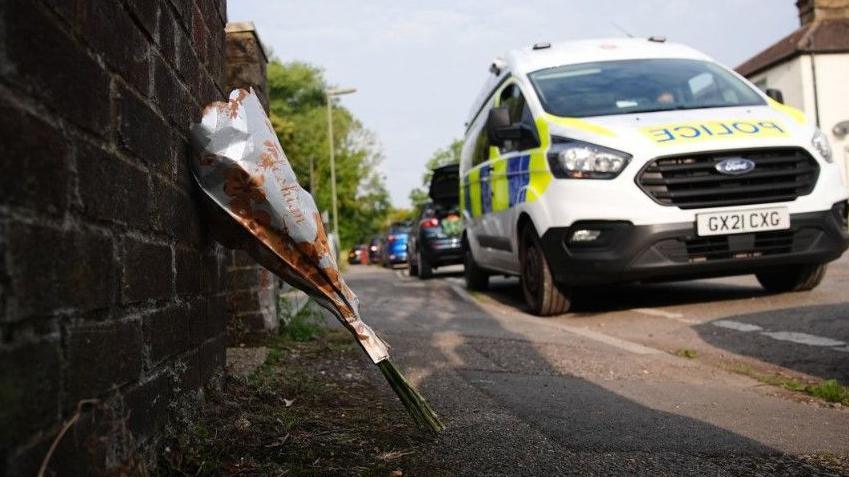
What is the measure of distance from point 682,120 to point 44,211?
5.33 m

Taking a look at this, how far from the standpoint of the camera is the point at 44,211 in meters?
1.14

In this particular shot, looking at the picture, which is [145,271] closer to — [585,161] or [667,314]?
[585,161]

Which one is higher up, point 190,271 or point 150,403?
point 190,271

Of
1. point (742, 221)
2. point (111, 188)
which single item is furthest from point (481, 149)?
point (111, 188)

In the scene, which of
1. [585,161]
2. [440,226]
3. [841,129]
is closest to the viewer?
[585,161]

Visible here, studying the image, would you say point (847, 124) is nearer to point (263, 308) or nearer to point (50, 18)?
point (263, 308)

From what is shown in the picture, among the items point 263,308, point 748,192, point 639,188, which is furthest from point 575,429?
point 748,192

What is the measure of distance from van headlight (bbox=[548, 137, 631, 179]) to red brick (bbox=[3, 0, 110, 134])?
4510 mm

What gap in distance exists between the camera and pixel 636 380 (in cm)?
359

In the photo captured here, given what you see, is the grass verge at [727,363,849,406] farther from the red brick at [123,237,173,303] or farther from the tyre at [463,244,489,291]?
the tyre at [463,244,489,291]

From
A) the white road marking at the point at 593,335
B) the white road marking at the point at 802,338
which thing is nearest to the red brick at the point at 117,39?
the white road marking at the point at 593,335

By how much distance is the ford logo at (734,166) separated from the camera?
5.46 meters

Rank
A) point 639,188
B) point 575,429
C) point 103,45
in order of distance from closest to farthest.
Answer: point 103,45 → point 575,429 → point 639,188

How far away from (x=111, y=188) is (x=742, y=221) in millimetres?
5019
